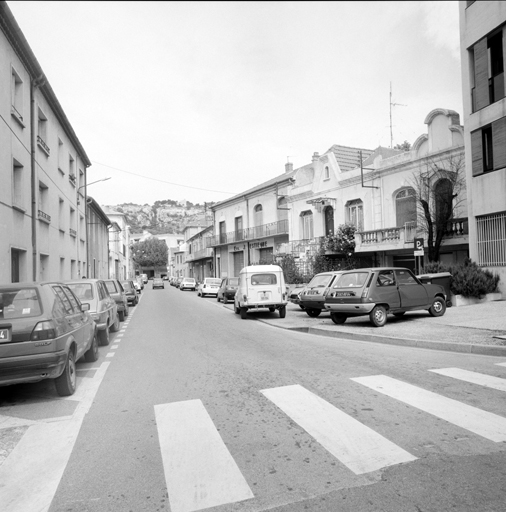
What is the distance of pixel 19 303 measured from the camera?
6.00 m

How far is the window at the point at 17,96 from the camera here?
47.5 ft

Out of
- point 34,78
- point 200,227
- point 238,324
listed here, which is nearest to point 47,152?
point 34,78

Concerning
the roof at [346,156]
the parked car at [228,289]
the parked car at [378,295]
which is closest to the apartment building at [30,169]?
the parked car at [228,289]

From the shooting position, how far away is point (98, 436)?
4613 millimetres

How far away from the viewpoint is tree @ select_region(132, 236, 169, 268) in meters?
96.1

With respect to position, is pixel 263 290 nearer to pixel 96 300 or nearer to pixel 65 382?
pixel 96 300

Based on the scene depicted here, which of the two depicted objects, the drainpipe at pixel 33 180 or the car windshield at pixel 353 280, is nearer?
the car windshield at pixel 353 280

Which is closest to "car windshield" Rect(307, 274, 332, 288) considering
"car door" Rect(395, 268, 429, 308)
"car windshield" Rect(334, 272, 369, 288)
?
"car windshield" Rect(334, 272, 369, 288)

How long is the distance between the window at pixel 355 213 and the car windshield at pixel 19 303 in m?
22.4

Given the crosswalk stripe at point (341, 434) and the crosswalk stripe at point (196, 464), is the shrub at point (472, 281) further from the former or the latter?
the crosswalk stripe at point (196, 464)

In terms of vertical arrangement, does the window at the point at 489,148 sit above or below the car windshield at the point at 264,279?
above

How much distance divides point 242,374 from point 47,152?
14918 mm

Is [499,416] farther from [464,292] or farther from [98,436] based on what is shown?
[464,292]

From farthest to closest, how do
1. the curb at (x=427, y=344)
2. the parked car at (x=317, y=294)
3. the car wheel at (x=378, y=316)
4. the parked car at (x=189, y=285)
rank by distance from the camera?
the parked car at (x=189, y=285), the parked car at (x=317, y=294), the car wheel at (x=378, y=316), the curb at (x=427, y=344)
